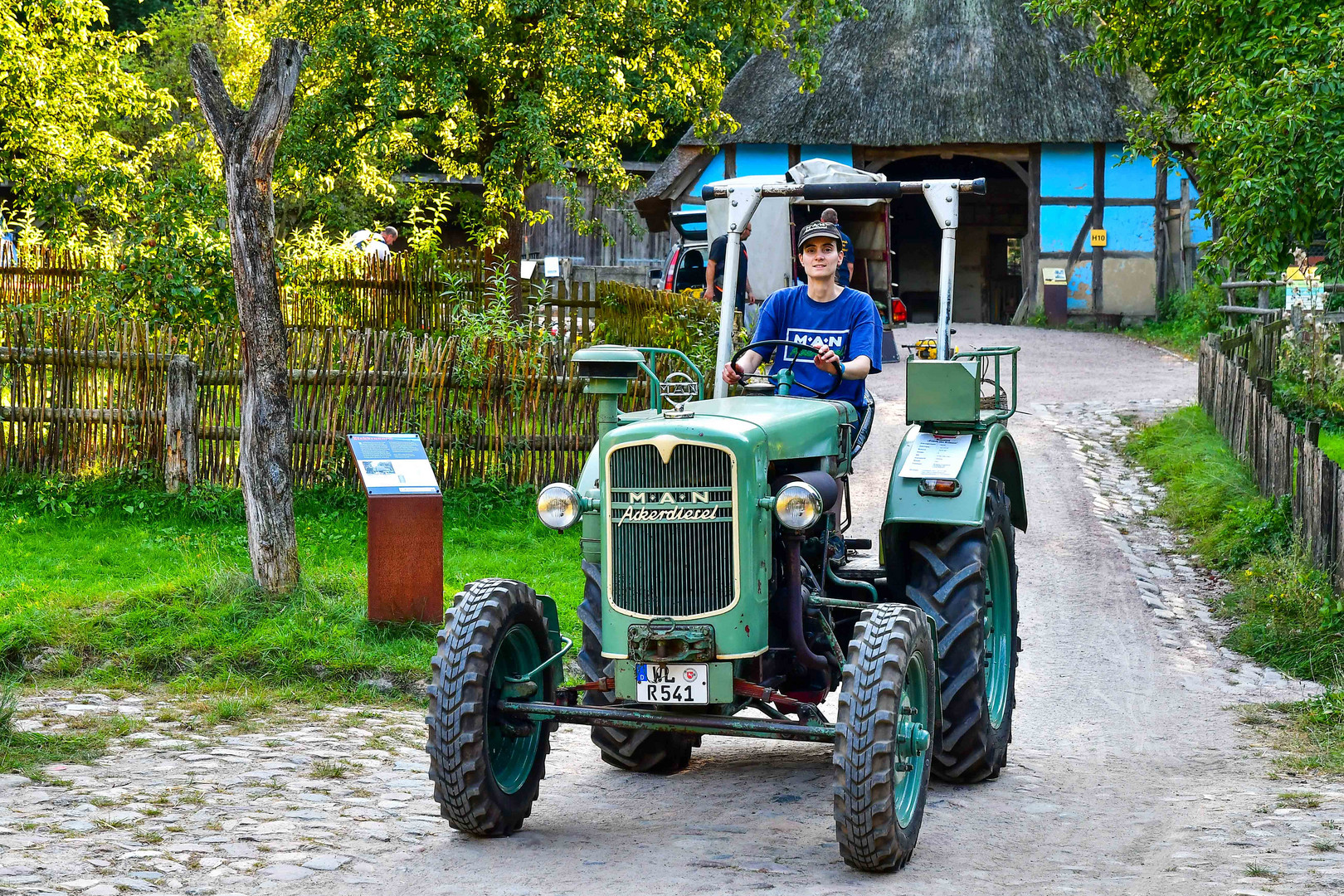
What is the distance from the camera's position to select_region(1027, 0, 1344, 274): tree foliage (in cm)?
973

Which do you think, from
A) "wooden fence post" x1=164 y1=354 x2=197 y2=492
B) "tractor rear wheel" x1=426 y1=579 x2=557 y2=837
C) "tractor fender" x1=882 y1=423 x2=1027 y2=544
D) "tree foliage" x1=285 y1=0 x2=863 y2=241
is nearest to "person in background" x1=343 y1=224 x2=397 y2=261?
"tree foliage" x1=285 y1=0 x2=863 y2=241

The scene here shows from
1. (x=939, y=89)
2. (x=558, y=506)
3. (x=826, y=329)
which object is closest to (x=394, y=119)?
(x=826, y=329)

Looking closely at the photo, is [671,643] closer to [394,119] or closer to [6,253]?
[6,253]

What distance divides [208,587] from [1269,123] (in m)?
7.38

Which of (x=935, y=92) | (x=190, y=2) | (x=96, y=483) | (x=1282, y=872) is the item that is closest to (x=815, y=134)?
(x=935, y=92)

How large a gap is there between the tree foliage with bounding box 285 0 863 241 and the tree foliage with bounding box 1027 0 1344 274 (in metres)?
5.79

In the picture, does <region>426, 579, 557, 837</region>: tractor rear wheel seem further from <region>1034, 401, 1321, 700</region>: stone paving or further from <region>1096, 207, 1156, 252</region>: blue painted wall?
<region>1096, 207, 1156, 252</region>: blue painted wall

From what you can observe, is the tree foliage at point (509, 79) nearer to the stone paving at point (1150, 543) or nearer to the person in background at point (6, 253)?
the person in background at point (6, 253)

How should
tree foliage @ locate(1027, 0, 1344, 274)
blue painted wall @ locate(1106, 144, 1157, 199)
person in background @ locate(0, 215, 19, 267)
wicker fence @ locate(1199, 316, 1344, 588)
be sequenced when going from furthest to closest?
blue painted wall @ locate(1106, 144, 1157, 199) < person in background @ locate(0, 215, 19, 267) < tree foliage @ locate(1027, 0, 1344, 274) < wicker fence @ locate(1199, 316, 1344, 588)

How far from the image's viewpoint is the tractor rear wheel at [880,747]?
4469 millimetres

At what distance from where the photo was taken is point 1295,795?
5617 mm

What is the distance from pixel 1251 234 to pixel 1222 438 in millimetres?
4147

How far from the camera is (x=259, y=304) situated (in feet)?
27.0

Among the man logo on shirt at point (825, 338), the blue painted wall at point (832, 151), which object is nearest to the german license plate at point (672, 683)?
the man logo on shirt at point (825, 338)
